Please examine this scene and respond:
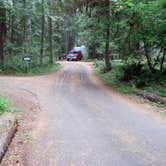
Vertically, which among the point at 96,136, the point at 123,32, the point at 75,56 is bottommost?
the point at 96,136

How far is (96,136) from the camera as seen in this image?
20.7ft

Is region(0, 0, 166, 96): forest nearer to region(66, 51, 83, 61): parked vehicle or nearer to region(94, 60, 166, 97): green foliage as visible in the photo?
region(94, 60, 166, 97): green foliage

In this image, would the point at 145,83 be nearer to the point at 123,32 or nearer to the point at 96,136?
the point at 123,32

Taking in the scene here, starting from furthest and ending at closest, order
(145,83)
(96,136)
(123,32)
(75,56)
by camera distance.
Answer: (75,56) → (123,32) → (145,83) → (96,136)

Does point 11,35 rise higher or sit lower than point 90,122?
higher

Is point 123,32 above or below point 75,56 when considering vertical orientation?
above

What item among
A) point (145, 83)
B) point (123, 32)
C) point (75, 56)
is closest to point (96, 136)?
point (145, 83)

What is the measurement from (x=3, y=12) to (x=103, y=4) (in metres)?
8.11

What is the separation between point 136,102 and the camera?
36.0ft

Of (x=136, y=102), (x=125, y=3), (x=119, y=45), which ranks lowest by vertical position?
(x=136, y=102)

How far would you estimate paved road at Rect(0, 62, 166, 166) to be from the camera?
4.99 metres

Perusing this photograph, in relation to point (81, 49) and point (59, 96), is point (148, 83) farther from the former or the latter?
point (81, 49)

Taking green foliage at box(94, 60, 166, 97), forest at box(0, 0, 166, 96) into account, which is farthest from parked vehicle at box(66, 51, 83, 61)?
green foliage at box(94, 60, 166, 97)

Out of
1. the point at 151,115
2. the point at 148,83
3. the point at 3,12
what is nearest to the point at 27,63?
the point at 3,12
